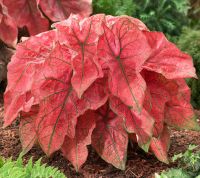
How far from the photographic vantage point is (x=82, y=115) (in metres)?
2.74

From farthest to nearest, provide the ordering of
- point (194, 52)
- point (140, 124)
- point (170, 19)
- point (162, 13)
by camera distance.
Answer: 1. point (170, 19)
2. point (162, 13)
3. point (194, 52)
4. point (140, 124)

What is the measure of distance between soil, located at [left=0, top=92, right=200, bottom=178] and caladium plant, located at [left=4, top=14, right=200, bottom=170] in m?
0.12

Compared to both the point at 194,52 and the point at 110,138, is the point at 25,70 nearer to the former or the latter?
the point at 110,138

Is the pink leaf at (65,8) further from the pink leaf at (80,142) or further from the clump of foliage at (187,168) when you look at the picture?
the clump of foliage at (187,168)

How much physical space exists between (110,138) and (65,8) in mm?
1957

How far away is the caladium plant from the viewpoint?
261cm

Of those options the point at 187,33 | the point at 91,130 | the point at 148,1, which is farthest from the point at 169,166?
the point at 148,1

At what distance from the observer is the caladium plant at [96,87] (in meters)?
2.61

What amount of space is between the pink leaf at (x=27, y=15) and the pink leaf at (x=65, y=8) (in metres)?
0.10

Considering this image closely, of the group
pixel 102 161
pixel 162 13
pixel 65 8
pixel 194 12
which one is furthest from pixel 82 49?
pixel 194 12

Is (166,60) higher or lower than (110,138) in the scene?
higher

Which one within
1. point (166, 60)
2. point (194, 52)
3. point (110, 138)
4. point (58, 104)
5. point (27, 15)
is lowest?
point (194, 52)

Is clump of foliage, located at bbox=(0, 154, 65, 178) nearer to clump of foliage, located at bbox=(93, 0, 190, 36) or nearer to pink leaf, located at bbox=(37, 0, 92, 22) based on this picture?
pink leaf, located at bbox=(37, 0, 92, 22)

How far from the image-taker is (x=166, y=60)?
2.80 m
